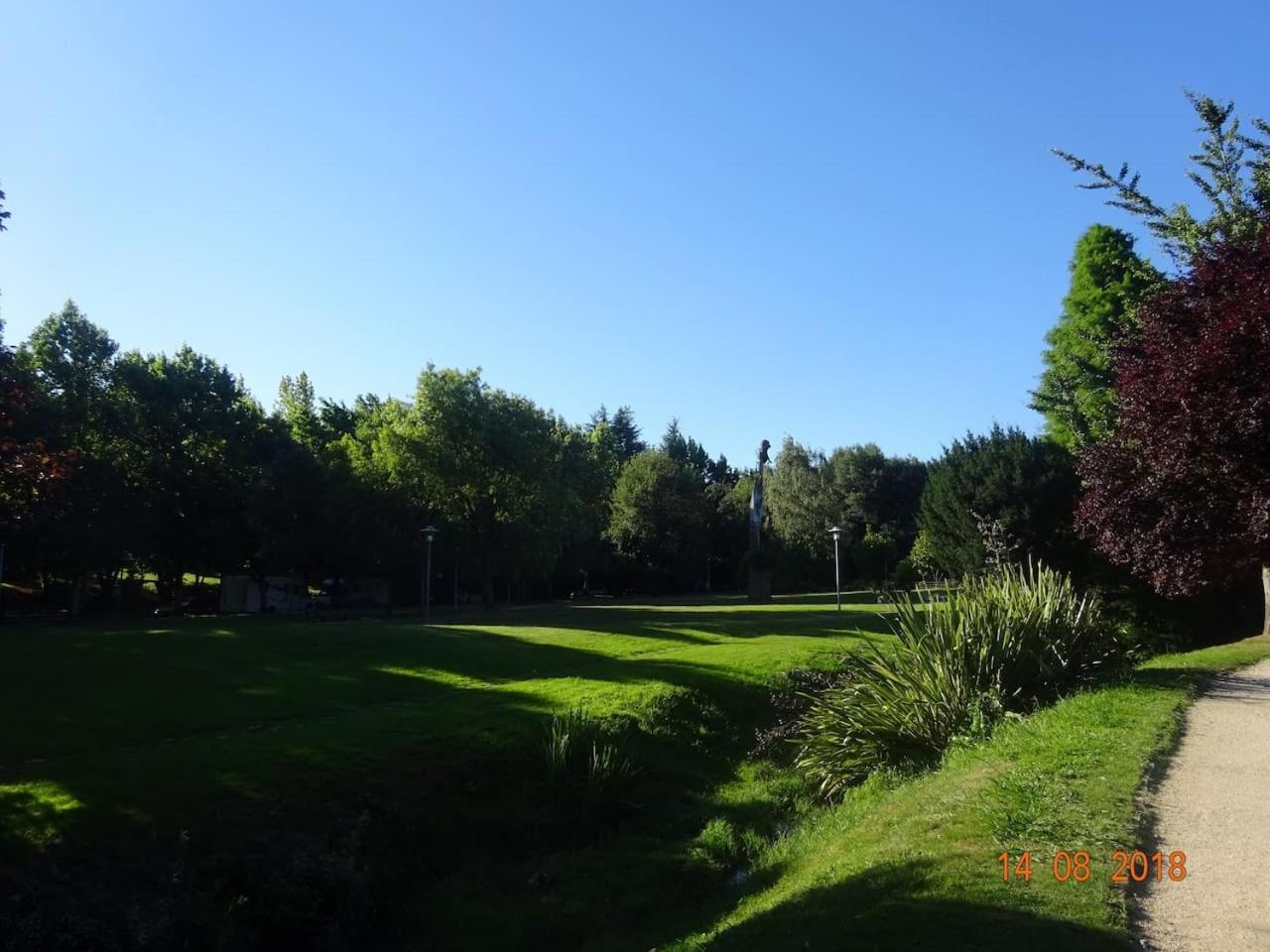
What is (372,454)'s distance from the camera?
51281 mm

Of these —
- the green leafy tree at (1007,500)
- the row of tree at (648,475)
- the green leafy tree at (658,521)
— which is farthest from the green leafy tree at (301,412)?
the green leafy tree at (1007,500)

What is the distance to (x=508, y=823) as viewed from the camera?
11.7m

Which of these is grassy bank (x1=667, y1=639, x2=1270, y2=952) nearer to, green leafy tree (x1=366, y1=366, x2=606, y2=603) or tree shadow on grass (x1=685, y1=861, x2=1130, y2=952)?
tree shadow on grass (x1=685, y1=861, x2=1130, y2=952)

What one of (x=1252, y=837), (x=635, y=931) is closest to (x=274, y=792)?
(x=635, y=931)

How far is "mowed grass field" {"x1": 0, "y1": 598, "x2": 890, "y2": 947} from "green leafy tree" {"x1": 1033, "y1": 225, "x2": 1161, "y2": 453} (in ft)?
42.4

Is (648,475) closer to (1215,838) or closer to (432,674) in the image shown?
(432,674)

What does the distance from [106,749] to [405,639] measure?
508 inches

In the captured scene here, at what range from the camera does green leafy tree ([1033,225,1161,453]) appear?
27.6 m

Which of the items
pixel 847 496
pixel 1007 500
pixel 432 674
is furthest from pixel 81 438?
pixel 847 496

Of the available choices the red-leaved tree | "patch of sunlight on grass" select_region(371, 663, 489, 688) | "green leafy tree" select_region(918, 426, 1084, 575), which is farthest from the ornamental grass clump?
"green leafy tree" select_region(918, 426, 1084, 575)

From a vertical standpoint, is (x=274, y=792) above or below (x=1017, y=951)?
below

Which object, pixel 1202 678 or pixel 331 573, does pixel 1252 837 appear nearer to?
pixel 1202 678

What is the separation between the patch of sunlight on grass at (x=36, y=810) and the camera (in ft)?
28.6
